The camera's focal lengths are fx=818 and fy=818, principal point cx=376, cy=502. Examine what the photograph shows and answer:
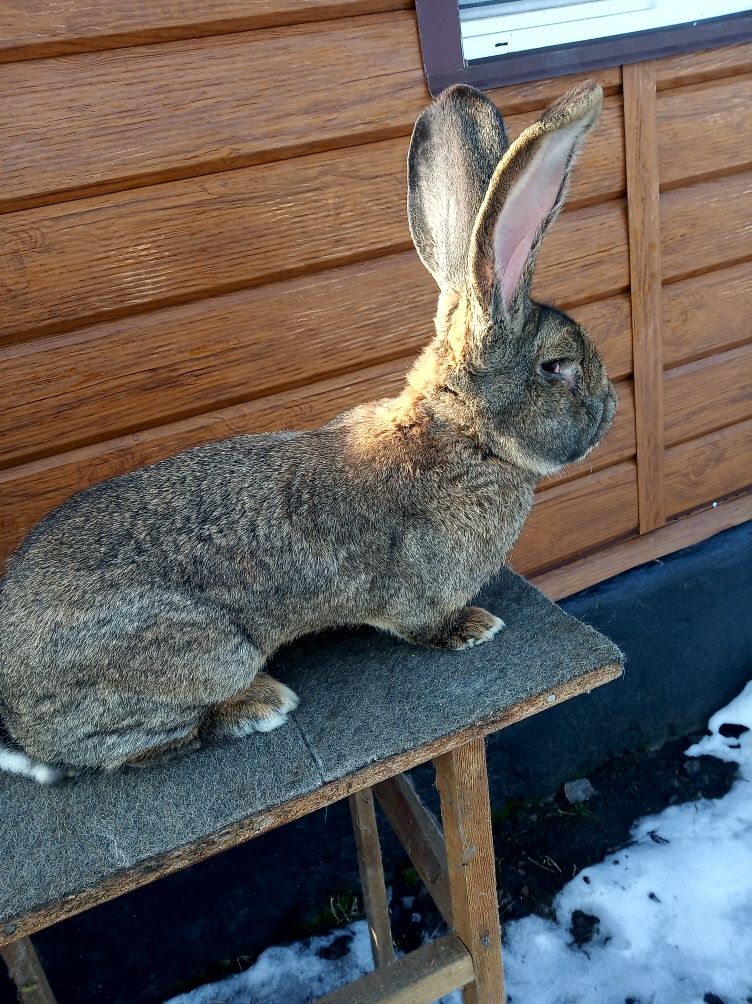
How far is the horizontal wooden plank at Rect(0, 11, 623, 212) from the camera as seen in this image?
6.43 feet

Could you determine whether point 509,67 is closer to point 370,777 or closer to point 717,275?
point 717,275

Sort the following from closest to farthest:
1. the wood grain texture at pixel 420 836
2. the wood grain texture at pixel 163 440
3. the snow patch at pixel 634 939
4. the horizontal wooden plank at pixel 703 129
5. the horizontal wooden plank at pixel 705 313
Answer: the wood grain texture at pixel 420 836
the wood grain texture at pixel 163 440
the snow patch at pixel 634 939
the horizontal wooden plank at pixel 703 129
the horizontal wooden plank at pixel 705 313

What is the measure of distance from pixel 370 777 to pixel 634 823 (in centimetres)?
197

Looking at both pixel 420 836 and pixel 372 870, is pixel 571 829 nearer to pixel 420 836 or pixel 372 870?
pixel 372 870

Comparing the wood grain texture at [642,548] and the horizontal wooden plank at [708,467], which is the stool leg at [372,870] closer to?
the wood grain texture at [642,548]

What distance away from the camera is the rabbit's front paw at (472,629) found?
5.89ft

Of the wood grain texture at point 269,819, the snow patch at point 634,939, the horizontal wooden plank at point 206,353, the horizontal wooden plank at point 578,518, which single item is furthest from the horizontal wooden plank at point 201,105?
the snow patch at point 634,939

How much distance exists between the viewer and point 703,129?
282 cm

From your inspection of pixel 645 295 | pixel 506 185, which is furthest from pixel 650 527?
pixel 506 185

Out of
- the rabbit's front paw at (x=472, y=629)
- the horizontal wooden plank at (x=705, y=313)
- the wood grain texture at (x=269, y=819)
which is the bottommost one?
the wood grain texture at (x=269, y=819)

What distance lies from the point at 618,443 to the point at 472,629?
5.06 ft

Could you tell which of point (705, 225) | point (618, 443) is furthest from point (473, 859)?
point (705, 225)

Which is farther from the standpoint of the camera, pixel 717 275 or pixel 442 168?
pixel 717 275

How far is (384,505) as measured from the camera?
66.3 inches
